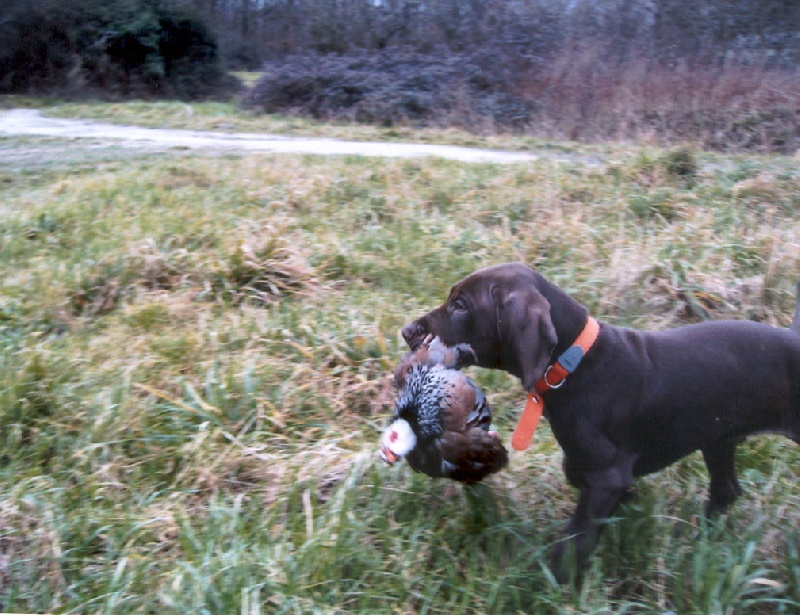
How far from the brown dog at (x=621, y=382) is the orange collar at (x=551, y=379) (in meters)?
0.04

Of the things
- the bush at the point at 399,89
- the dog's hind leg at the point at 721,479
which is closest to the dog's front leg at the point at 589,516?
the dog's hind leg at the point at 721,479

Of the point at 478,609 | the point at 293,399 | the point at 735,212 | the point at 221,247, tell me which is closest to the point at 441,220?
the point at 221,247

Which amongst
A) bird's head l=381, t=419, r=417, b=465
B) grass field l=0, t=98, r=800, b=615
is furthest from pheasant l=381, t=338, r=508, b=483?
grass field l=0, t=98, r=800, b=615

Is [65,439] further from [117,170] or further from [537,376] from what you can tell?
[117,170]

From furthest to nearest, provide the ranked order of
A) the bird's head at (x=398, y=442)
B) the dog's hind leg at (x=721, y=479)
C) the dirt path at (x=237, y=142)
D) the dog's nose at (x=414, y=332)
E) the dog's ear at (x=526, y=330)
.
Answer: the dirt path at (x=237, y=142), the dog's hind leg at (x=721, y=479), the dog's nose at (x=414, y=332), the bird's head at (x=398, y=442), the dog's ear at (x=526, y=330)

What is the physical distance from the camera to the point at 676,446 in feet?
10.0

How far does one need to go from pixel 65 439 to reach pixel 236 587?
4.19 feet

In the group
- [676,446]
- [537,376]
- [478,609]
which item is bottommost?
[478,609]

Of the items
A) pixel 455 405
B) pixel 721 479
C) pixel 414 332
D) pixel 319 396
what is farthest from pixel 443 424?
pixel 721 479

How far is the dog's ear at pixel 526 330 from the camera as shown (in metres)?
2.72

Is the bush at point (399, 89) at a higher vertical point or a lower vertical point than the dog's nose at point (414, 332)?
lower

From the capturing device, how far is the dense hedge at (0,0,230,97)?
15.6 meters

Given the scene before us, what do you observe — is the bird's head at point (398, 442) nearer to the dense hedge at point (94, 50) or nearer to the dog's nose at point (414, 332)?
the dog's nose at point (414, 332)

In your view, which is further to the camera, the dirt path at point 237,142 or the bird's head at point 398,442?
the dirt path at point 237,142
